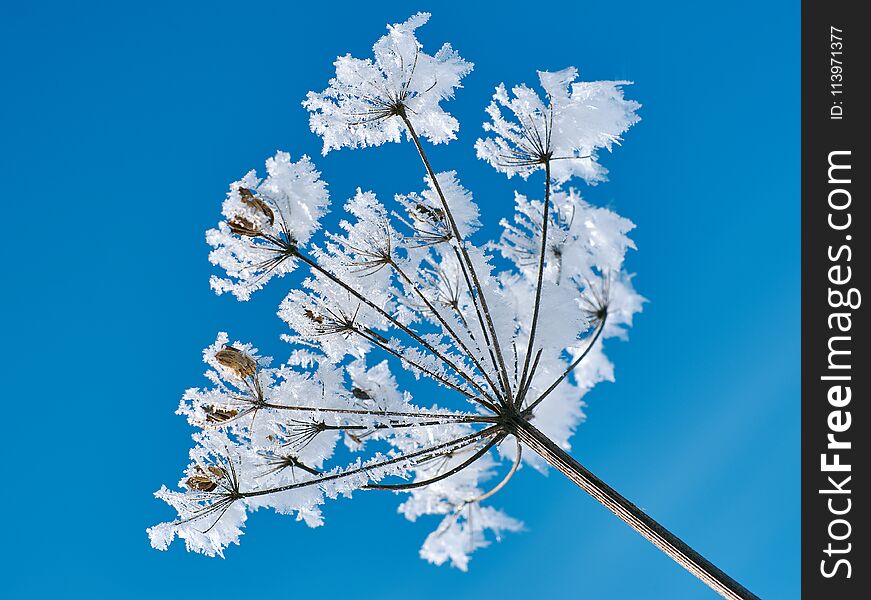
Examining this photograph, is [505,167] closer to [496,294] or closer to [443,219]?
[443,219]

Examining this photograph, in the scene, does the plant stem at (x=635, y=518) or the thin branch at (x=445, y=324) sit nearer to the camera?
the plant stem at (x=635, y=518)

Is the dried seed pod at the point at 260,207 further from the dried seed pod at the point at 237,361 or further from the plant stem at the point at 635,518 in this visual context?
the plant stem at the point at 635,518

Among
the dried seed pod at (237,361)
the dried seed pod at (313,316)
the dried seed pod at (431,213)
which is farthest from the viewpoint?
the dried seed pod at (431,213)

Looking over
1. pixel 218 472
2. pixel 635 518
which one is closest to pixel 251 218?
pixel 218 472

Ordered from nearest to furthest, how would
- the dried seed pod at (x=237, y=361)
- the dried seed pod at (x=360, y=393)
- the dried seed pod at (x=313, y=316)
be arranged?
the dried seed pod at (x=237, y=361) → the dried seed pod at (x=313, y=316) → the dried seed pod at (x=360, y=393)

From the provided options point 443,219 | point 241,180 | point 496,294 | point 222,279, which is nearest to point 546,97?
point 443,219

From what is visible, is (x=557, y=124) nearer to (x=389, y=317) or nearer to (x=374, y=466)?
(x=389, y=317)

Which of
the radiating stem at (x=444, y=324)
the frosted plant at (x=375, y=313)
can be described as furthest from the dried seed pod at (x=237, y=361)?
the radiating stem at (x=444, y=324)

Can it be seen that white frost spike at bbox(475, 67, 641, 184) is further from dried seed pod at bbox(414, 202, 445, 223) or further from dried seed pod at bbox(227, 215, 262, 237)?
dried seed pod at bbox(227, 215, 262, 237)
